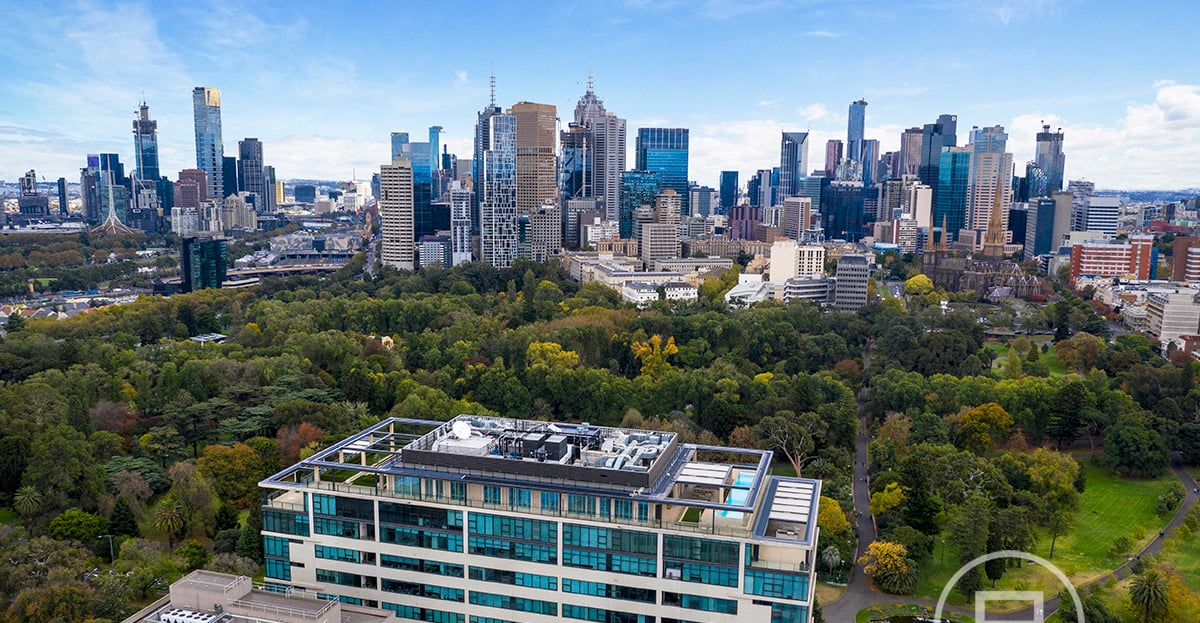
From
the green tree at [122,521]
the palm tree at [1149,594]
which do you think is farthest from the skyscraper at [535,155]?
the palm tree at [1149,594]

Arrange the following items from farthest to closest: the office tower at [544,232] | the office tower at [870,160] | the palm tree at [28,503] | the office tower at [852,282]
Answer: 1. the office tower at [870,160]
2. the office tower at [544,232]
3. the office tower at [852,282]
4. the palm tree at [28,503]

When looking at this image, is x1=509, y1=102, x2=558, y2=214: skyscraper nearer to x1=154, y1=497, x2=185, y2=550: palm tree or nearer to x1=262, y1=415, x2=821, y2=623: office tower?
x1=154, y1=497, x2=185, y2=550: palm tree

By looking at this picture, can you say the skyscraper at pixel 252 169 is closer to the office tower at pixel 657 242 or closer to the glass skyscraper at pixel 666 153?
the glass skyscraper at pixel 666 153

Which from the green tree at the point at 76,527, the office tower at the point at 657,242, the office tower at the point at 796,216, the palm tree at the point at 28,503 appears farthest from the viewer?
the office tower at the point at 796,216

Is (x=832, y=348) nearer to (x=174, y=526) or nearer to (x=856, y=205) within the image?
(x=174, y=526)

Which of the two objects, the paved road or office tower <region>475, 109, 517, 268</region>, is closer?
the paved road

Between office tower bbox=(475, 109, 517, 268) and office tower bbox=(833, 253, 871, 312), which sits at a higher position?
office tower bbox=(475, 109, 517, 268)

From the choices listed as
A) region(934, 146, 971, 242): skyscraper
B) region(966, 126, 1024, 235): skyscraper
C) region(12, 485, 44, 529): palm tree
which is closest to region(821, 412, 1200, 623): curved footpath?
region(12, 485, 44, 529): palm tree
